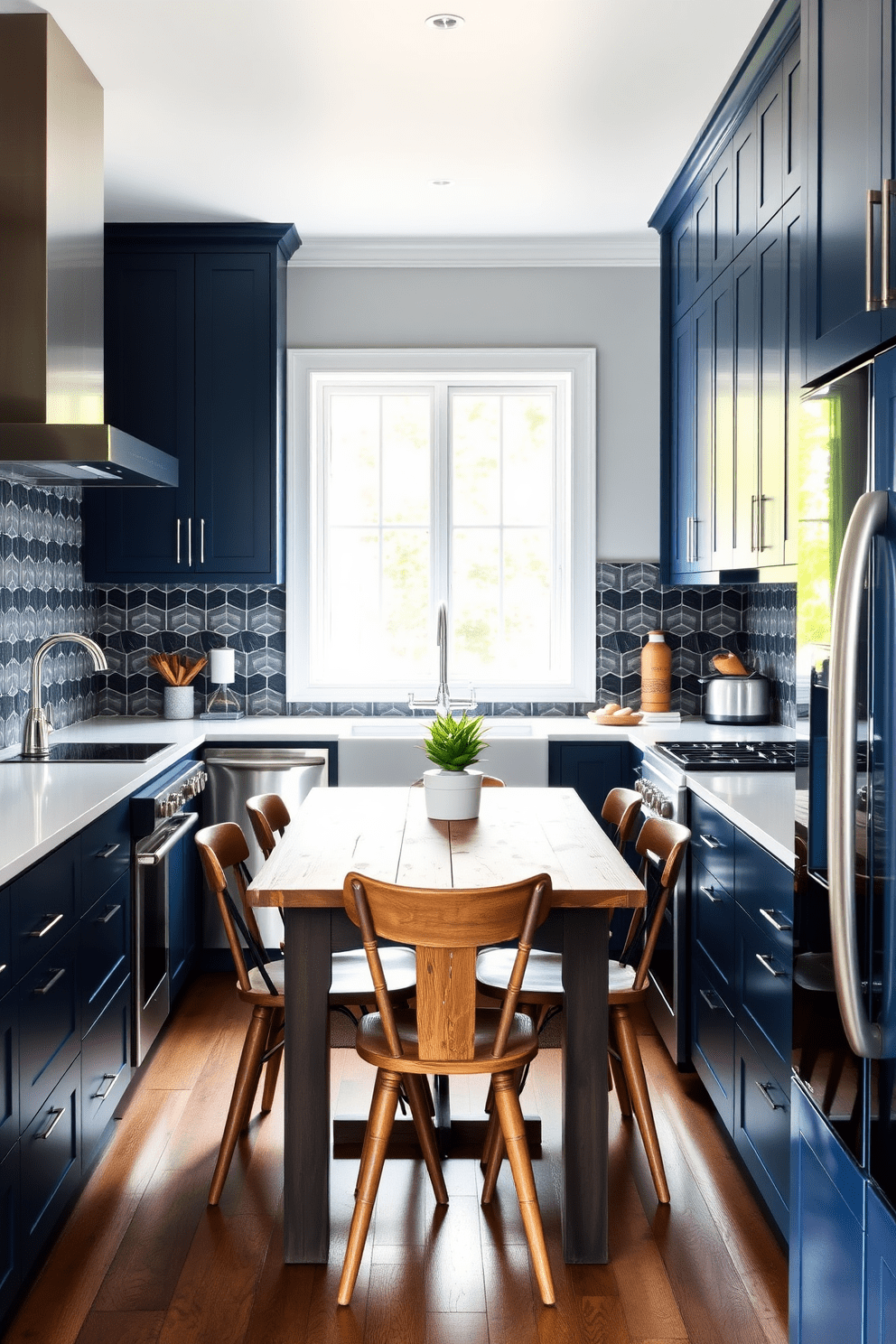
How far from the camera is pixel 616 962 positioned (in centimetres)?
319

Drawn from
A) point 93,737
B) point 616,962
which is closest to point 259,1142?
point 616,962

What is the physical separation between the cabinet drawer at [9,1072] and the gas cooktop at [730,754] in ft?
6.74

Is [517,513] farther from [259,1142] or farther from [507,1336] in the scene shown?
[507,1336]

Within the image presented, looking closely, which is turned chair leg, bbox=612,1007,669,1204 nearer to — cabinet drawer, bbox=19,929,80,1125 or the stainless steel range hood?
cabinet drawer, bbox=19,929,80,1125

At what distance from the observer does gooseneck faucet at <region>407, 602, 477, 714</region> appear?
474 cm

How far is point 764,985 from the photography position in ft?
8.67

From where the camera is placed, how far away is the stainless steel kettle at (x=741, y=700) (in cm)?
453

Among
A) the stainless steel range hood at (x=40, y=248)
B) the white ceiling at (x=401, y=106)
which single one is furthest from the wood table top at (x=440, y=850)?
the white ceiling at (x=401, y=106)

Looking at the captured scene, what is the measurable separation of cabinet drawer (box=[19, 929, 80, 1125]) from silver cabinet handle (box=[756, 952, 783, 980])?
4.97 feet

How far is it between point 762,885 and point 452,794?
0.83 meters

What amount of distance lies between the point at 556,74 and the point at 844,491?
7.51ft

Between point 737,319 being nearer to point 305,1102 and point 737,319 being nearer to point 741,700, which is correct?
point 741,700

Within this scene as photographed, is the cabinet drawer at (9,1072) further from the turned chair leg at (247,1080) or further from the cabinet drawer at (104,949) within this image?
the turned chair leg at (247,1080)

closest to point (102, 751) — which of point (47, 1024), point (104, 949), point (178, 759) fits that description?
point (178, 759)
